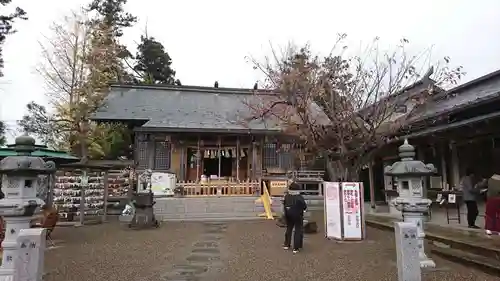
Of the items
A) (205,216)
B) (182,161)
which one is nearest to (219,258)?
(205,216)

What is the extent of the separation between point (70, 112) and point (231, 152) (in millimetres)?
10980

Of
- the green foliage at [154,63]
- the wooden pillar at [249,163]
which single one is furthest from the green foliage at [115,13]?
the wooden pillar at [249,163]

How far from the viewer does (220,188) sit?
1928 cm

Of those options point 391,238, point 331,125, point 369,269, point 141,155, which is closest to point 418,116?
point 331,125

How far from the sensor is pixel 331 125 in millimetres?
12219

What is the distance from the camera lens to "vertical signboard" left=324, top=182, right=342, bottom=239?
1002cm

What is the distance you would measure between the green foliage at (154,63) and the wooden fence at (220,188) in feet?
76.5

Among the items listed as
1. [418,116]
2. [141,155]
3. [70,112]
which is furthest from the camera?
[70,112]

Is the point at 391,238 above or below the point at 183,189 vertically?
below

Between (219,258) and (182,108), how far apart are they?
1806cm

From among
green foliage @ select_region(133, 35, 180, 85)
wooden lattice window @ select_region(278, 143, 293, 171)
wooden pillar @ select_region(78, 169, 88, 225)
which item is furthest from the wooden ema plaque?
green foliage @ select_region(133, 35, 180, 85)

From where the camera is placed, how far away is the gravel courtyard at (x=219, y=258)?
6578 mm

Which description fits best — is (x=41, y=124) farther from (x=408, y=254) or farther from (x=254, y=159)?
(x=408, y=254)

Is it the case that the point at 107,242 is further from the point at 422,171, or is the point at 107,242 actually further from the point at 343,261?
the point at 422,171
